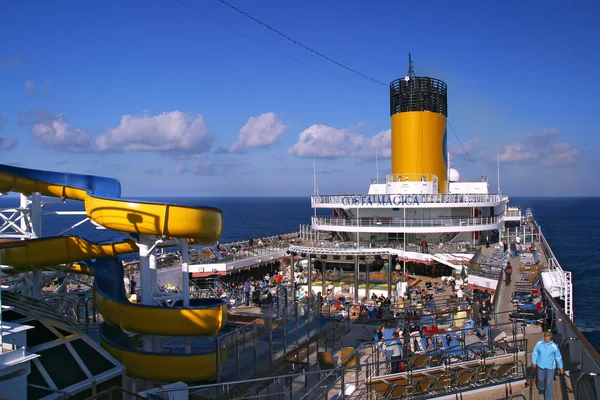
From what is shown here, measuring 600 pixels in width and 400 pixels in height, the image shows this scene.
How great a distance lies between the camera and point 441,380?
1024cm

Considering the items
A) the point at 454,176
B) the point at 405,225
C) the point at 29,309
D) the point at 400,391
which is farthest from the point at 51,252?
the point at 454,176

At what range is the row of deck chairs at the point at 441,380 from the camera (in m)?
10.0

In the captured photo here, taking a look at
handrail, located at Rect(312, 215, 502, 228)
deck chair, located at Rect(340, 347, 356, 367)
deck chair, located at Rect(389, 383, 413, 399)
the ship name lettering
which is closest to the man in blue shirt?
deck chair, located at Rect(389, 383, 413, 399)

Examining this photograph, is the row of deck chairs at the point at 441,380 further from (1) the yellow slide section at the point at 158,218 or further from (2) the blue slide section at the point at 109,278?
(2) the blue slide section at the point at 109,278

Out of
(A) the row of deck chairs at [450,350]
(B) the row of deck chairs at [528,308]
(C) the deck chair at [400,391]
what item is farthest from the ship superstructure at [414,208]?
(C) the deck chair at [400,391]

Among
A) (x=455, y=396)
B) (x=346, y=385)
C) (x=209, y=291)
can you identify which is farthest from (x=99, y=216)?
(x=209, y=291)

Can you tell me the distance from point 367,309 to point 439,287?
6869mm

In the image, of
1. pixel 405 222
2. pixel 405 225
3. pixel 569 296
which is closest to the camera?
pixel 569 296

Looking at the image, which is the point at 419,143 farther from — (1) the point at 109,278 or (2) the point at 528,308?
(1) the point at 109,278

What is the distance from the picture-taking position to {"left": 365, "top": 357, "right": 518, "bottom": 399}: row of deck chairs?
10.0 m

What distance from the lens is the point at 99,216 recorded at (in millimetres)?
10914

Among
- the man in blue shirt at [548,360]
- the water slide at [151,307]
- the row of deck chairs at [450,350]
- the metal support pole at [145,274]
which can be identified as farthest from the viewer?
the metal support pole at [145,274]

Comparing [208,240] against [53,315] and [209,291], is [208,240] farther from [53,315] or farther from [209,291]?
[209,291]

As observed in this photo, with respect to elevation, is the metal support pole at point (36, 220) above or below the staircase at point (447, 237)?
above
